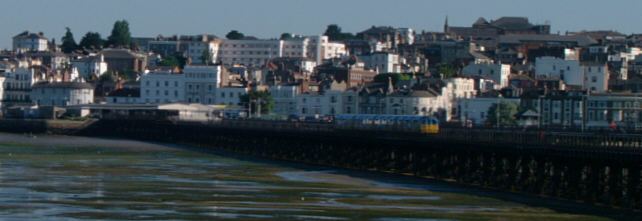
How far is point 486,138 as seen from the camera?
82.5 metres

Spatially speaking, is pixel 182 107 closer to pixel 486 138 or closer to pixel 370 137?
pixel 370 137

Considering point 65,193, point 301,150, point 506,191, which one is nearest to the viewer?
point 65,193

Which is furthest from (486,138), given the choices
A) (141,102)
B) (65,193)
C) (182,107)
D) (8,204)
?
(141,102)

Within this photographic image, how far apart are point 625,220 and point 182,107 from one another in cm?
12379

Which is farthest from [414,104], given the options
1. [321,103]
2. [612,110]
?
[612,110]

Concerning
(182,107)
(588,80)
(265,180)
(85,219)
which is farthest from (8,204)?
(588,80)

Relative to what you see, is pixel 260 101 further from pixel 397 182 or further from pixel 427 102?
pixel 397 182

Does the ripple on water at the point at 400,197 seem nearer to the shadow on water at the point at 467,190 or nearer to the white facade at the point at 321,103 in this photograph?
the shadow on water at the point at 467,190

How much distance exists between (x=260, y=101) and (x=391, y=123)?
63.2 meters

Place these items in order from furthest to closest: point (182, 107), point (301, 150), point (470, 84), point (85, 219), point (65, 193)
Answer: point (470, 84), point (182, 107), point (301, 150), point (65, 193), point (85, 219)

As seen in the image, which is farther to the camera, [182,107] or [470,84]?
[470,84]

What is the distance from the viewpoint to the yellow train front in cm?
10807

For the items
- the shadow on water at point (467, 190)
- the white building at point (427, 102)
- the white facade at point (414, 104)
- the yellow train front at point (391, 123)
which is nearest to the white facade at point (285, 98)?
the white building at point (427, 102)

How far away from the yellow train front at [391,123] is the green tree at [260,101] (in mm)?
54448
